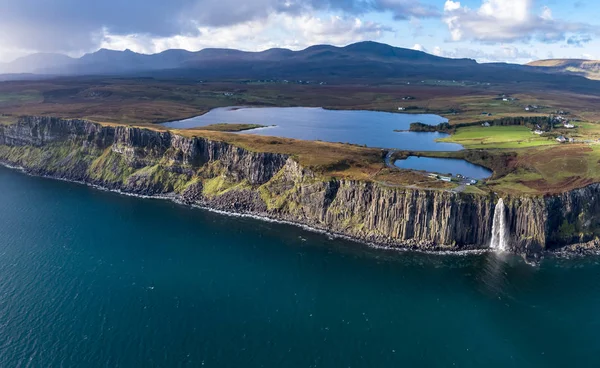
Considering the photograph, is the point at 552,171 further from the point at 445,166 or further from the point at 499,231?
the point at 499,231

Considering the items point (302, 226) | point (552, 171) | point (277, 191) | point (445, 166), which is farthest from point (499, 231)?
point (277, 191)

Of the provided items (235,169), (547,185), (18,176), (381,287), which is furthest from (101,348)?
(18,176)

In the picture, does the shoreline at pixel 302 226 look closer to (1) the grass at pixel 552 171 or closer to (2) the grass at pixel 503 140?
(1) the grass at pixel 552 171

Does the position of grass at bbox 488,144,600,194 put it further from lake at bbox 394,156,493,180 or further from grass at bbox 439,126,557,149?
grass at bbox 439,126,557,149

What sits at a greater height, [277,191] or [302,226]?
[277,191]

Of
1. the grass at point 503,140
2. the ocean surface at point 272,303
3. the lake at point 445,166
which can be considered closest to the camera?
the ocean surface at point 272,303

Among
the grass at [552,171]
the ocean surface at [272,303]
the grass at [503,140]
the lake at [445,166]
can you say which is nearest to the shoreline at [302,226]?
the ocean surface at [272,303]

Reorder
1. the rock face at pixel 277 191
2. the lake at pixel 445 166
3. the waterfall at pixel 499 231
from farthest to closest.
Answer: the lake at pixel 445 166 < the rock face at pixel 277 191 < the waterfall at pixel 499 231
